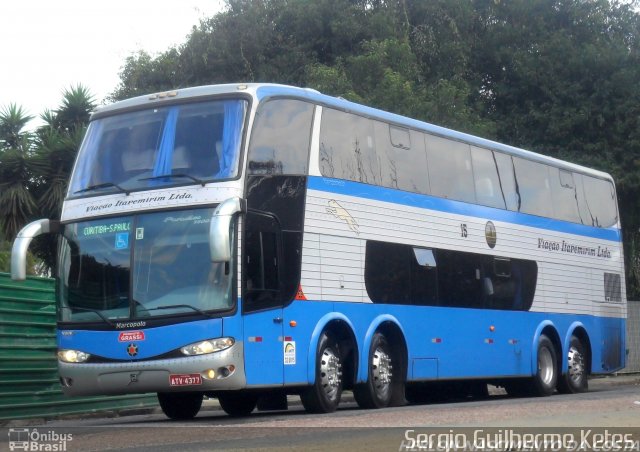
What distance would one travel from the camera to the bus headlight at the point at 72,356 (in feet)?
44.9

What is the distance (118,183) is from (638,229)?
23729mm

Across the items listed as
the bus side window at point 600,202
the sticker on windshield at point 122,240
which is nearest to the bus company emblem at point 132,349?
the sticker on windshield at point 122,240

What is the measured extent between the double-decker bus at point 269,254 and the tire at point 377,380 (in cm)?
3

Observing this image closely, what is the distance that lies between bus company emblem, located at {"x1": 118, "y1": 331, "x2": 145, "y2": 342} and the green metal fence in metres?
3.12

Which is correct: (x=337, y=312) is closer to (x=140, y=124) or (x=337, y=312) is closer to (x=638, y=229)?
(x=140, y=124)

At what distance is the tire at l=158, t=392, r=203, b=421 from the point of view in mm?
15484

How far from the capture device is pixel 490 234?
62.8 feet

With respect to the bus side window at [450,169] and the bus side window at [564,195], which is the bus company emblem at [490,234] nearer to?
the bus side window at [450,169]

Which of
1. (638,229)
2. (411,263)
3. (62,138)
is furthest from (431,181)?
(638,229)

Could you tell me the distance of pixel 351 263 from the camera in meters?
15.4

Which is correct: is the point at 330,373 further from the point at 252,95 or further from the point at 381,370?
the point at 252,95

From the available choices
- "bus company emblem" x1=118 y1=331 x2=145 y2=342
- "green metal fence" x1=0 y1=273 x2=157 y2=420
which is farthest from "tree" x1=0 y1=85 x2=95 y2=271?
"bus company emblem" x1=118 y1=331 x2=145 y2=342

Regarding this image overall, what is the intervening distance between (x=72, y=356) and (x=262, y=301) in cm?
245

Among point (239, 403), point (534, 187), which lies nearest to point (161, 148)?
point (239, 403)
